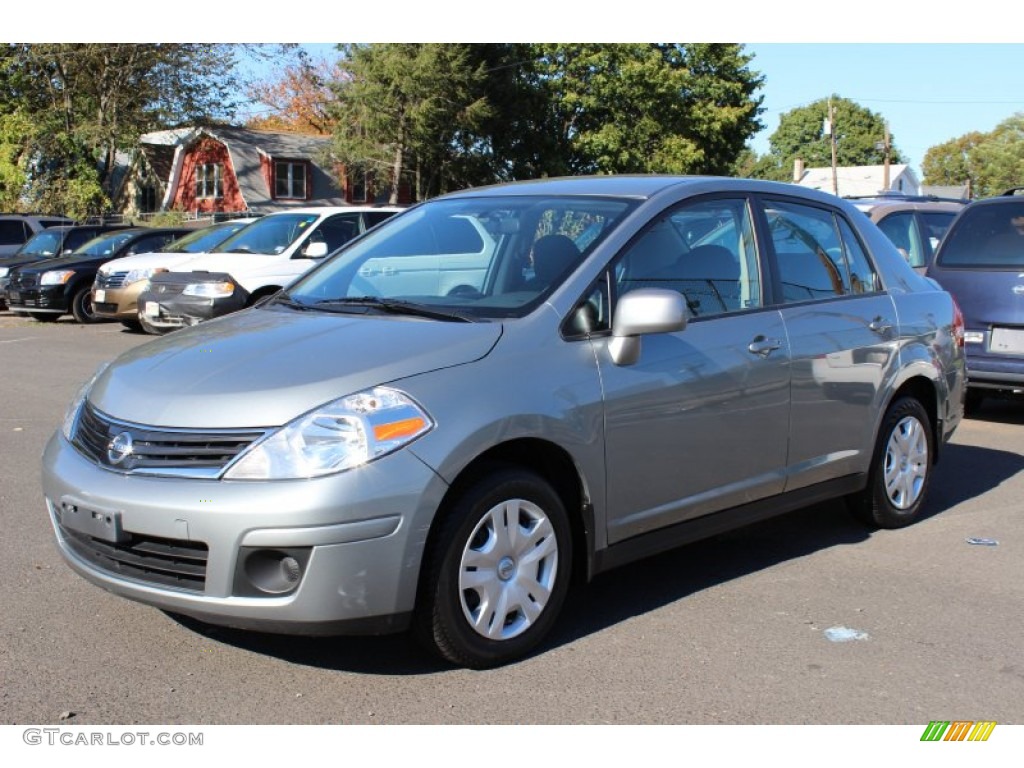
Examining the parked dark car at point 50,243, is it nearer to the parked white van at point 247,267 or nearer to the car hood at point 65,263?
the car hood at point 65,263

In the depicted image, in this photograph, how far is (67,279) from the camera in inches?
749

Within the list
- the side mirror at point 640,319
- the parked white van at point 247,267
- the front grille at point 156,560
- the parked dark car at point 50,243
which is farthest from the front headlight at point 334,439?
the parked dark car at point 50,243

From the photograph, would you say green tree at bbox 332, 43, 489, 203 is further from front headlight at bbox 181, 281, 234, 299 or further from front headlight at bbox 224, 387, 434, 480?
front headlight at bbox 224, 387, 434, 480

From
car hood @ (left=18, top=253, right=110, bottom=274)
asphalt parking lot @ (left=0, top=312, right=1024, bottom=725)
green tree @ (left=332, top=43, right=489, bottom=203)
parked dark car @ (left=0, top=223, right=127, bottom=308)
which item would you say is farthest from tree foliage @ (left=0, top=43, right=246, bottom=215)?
asphalt parking lot @ (left=0, top=312, right=1024, bottom=725)

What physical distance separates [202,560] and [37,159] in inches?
1463

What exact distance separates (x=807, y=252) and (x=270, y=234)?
410 inches

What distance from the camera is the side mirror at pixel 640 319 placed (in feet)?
14.2

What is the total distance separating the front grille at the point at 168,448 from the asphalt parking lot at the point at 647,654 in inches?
30.1

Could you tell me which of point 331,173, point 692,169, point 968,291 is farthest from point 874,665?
point 331,173

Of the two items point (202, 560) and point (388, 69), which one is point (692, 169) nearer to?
point (388, 69)

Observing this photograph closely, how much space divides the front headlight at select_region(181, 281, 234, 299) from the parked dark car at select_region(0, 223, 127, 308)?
30.3ft

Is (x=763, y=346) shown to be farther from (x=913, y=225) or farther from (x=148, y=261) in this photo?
(x=148, y=261)

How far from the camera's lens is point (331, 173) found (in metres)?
→ 51.8

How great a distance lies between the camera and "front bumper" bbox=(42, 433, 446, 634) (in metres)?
3.61
